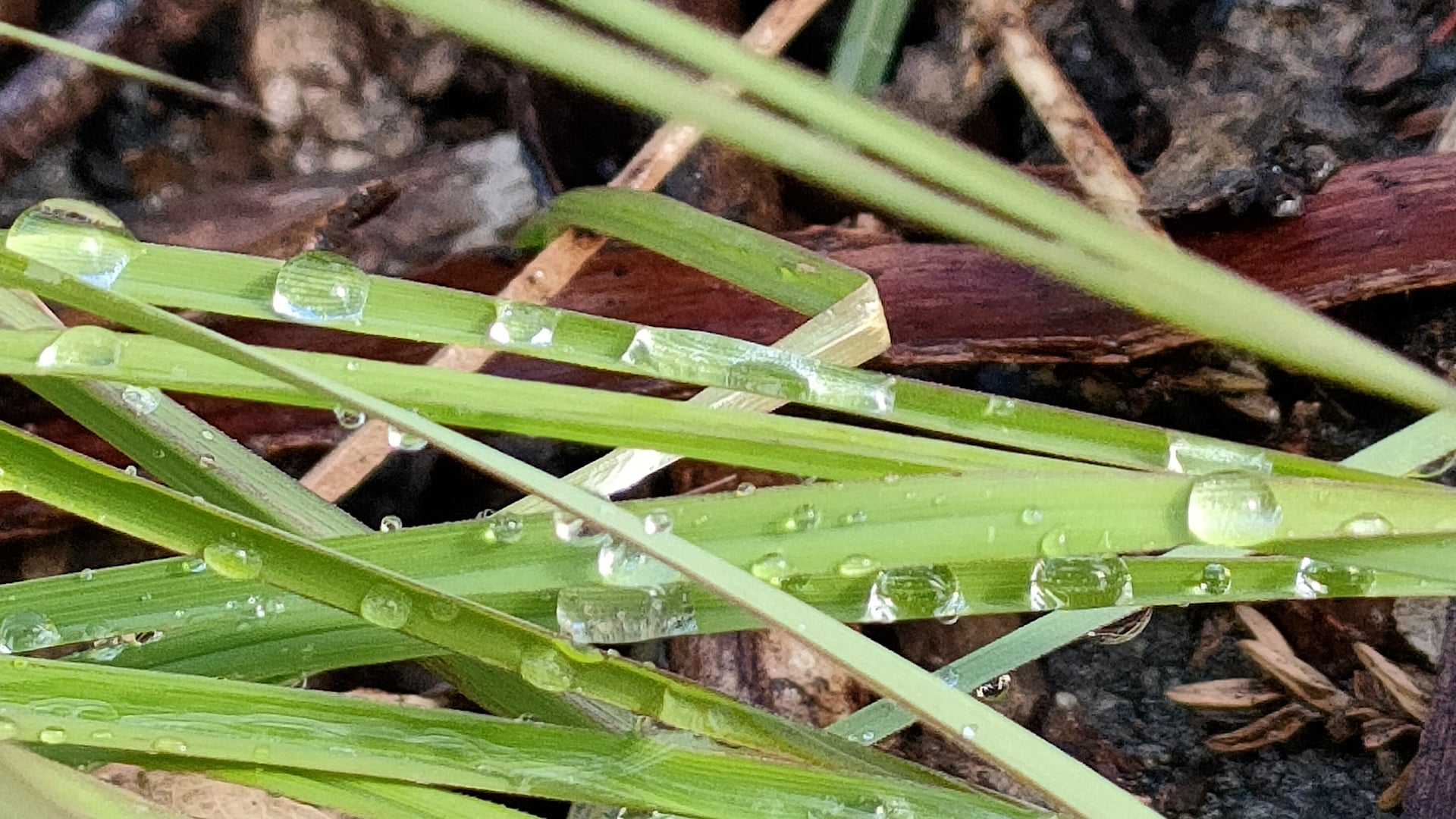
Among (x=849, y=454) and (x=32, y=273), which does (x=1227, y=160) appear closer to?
(x=849, y=454)

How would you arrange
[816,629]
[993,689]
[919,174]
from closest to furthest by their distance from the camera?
1. [816,629]
2. [919,174]
3. [993,689]

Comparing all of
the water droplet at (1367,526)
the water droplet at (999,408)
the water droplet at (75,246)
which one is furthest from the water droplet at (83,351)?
the water droplet at (1367,526)

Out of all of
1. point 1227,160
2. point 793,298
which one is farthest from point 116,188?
point 1227,160

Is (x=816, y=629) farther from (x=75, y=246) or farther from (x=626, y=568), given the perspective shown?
(x=75, y=246)

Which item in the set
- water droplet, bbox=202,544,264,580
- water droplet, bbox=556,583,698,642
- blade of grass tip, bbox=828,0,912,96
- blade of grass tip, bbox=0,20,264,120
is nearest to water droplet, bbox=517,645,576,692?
water droplet, bbox=556,583,698,642

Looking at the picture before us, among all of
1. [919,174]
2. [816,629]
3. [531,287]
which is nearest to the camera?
[816,629]

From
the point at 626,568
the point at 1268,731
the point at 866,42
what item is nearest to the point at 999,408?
the point at 626,568

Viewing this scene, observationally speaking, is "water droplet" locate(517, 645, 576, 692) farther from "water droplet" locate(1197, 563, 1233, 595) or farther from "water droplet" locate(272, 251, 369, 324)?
"water droplet" locate(1197, 563, 1233, 595)

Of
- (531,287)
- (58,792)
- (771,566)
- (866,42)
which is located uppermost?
(866,42)

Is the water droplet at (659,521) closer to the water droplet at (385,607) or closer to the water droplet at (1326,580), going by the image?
the water droplet at (385,607)

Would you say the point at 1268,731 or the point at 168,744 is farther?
the point at 1268,731
